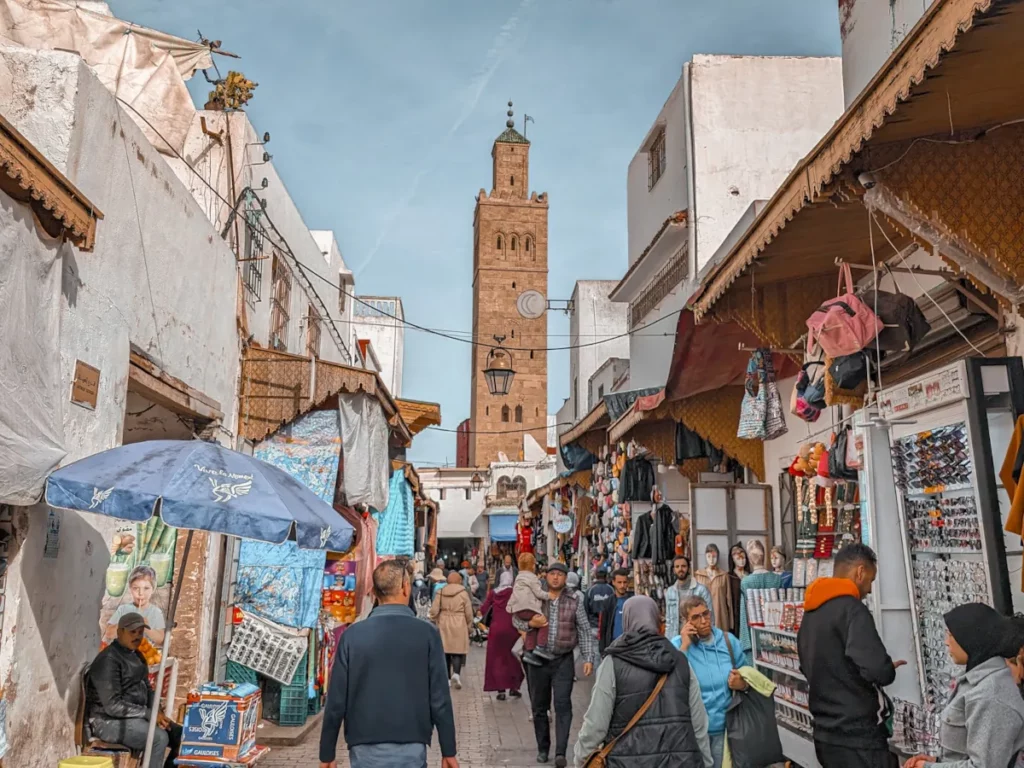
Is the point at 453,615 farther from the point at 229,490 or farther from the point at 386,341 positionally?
the point at 386,341

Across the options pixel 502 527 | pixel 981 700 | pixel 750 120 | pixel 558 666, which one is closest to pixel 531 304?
pixel 502 527

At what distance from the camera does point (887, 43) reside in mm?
7953

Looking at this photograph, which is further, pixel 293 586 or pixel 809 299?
pixel 293 586

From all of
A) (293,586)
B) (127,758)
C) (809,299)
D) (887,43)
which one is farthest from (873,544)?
(293,586)

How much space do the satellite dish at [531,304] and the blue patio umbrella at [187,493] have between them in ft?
187

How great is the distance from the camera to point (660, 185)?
52.1 feet

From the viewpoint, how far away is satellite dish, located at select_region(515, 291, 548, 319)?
205ft

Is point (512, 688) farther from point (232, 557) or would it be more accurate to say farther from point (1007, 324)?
point (1007, 324)

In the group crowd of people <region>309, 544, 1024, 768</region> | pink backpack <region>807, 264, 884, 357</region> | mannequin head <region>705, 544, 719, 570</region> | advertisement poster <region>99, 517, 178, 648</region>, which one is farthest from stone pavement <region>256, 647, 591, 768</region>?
pink backpack <region>807, 264, 884, 357</region>

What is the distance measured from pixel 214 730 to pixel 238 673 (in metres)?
2.78

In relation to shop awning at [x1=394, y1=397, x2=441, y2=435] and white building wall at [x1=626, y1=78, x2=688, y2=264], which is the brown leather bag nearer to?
shop awning at [x1=394, y1=397, x2=441, y2=435]

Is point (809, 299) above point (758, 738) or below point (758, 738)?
above

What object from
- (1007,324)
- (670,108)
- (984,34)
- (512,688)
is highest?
(670,108)

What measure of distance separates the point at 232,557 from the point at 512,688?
12.2 ft
